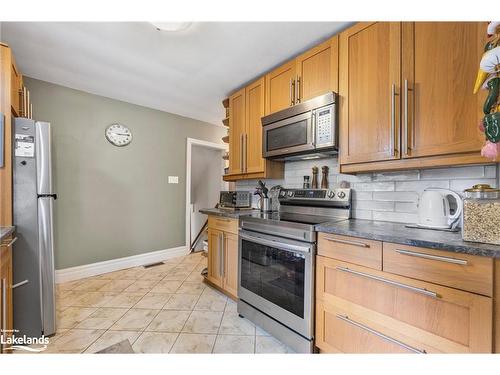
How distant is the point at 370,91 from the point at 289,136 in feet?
2.25

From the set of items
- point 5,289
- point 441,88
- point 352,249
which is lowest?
point 5,289

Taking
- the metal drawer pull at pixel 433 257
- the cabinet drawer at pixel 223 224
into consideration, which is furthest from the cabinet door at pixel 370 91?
the cabinet drawer at pixel 223 224

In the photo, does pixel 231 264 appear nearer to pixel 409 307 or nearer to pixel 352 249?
pixel 352 249

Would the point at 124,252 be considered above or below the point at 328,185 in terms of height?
below

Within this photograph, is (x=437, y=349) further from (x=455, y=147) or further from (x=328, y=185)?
(x=328, y=185)

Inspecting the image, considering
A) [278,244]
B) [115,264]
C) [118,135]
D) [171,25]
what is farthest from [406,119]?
[115,264]

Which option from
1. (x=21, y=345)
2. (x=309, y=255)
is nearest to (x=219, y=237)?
(x=309, y=255)

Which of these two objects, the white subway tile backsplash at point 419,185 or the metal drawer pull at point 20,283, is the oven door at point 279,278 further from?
the metal drawer pull at point 20,283

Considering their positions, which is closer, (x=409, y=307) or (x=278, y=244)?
(x=409, y=307)

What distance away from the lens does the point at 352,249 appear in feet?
4.08

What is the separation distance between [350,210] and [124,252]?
3.00 m

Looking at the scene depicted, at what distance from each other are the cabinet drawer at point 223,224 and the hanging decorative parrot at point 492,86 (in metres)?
1.72

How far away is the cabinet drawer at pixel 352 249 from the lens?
1153mm

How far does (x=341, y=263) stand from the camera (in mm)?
1288
